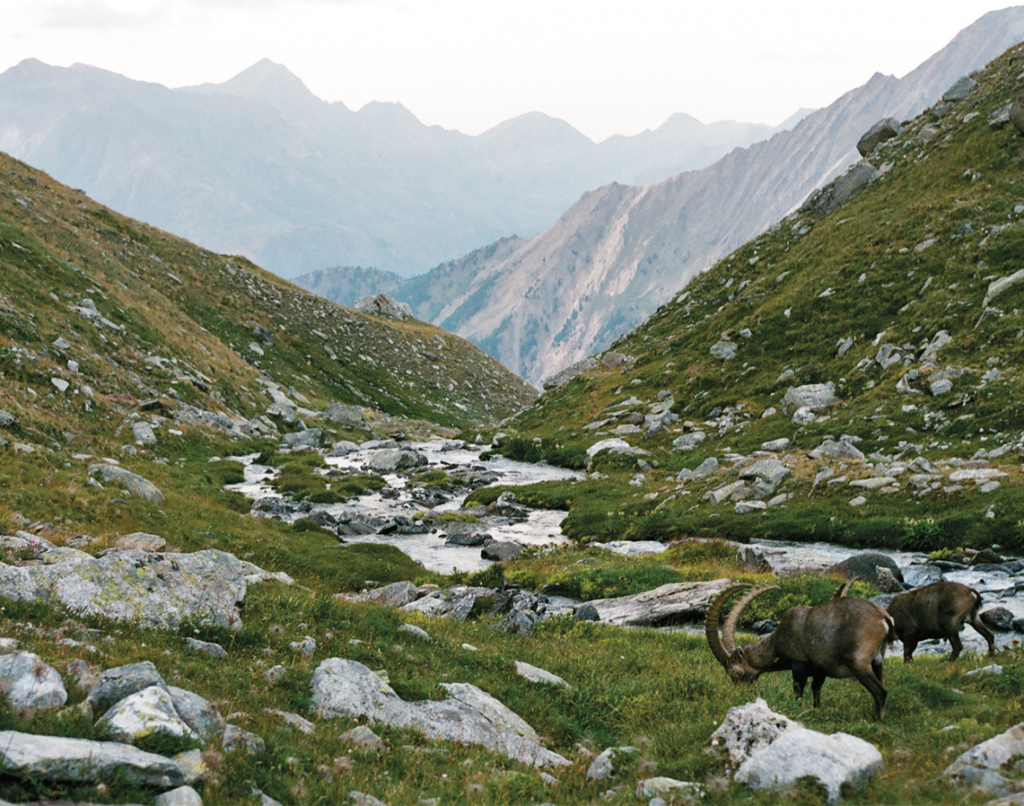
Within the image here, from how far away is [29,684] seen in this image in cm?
678

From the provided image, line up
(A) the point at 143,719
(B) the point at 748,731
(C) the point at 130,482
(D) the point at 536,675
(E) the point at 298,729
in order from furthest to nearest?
1. (C) the point at 130,482
2. (D) the point at 536,675
3. (E) the point at 298,729
4. (B) the point at 748,731
5. (A) the point at 143,719

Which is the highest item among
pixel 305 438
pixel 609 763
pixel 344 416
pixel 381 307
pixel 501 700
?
pixel 381 307

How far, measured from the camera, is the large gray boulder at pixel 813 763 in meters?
6.80

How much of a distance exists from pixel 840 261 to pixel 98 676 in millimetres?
51884

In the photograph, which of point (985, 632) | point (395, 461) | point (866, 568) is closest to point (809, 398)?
point (866, 568)

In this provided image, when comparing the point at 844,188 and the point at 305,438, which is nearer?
the point at 305,438

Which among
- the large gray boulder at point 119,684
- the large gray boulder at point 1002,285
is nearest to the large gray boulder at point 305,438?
the large gray boulder at point 1002,285

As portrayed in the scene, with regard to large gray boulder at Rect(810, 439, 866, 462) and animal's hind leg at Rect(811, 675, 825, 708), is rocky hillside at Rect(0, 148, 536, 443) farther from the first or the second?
large gray boulder at Rect(810, 439, 866, 462)

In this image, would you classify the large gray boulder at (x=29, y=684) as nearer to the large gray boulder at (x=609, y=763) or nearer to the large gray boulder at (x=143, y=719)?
the large gray boulder at (x=143, y=719)

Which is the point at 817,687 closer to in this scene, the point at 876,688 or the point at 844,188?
the point at 876,688

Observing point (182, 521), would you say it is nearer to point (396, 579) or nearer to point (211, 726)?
point (396, 579)

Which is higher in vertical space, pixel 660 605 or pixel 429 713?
pixel 660 605

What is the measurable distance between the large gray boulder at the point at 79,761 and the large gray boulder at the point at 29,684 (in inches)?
29.9

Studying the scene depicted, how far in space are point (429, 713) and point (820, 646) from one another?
17.7ft
